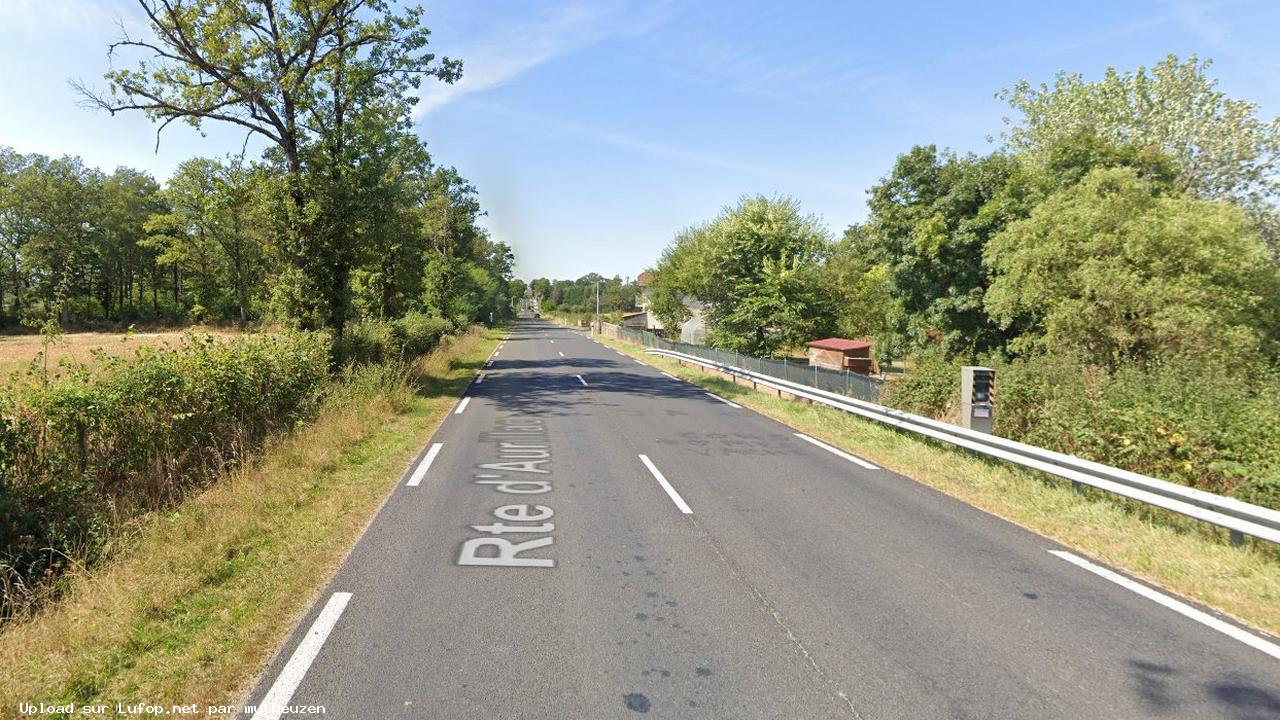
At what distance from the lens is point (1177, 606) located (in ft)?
14.7

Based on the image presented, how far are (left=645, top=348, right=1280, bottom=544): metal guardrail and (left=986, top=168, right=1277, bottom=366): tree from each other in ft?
17.1

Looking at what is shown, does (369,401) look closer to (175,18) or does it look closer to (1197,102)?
(175,18)

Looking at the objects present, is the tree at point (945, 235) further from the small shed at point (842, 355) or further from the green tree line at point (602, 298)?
the green tree line at point (602, 298)

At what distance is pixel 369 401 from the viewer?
41.5 feet

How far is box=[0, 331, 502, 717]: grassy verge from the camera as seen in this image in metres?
3.41

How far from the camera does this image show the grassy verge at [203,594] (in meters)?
3.41

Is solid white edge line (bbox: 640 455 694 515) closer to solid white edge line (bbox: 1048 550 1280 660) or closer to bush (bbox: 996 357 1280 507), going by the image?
solid white edge line (bbox: 1048 550 1280 660)

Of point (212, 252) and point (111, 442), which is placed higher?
point (212, 252)

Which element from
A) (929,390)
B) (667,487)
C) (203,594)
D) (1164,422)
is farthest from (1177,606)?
(929,390)

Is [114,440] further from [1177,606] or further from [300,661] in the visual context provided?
[1177,606]

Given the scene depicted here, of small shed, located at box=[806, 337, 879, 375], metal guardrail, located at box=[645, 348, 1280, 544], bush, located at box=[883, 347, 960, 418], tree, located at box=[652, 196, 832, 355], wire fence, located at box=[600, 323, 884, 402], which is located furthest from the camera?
small shed, located at box=[806, 337, 879, 375]

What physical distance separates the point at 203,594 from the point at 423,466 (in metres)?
4.15

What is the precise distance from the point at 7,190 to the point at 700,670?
249 feet

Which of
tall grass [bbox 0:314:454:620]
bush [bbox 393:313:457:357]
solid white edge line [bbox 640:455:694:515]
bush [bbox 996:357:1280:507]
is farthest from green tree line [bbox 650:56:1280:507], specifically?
bush [bbox 393:313:457:357]
